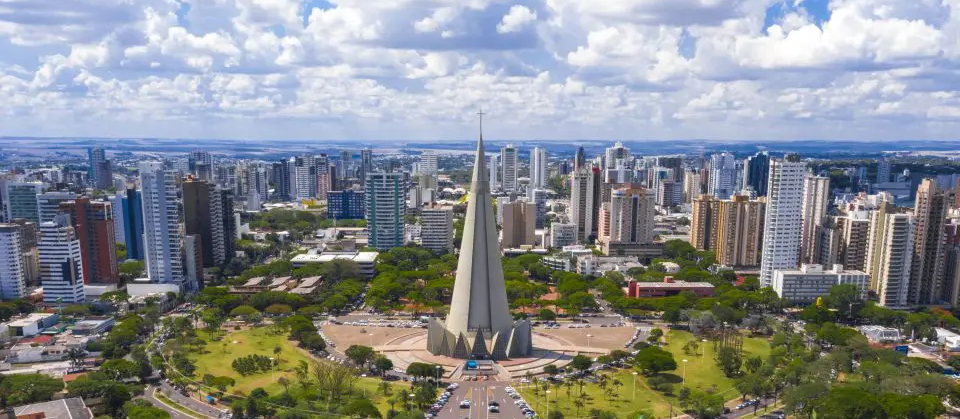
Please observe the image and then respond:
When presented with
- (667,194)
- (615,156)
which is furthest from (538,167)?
(667,194)

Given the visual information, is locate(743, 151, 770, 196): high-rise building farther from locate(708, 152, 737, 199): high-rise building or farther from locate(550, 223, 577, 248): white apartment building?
locate(550, 223, 577, 248): white apartment building

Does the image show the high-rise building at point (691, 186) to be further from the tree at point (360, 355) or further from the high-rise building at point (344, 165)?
the tree at point (360, 355)

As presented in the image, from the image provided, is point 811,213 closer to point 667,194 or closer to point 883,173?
point 667,194

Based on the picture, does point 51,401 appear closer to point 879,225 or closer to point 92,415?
point 92,415

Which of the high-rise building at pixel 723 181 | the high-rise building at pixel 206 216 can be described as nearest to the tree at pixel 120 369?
the high-rise building at pixel 206 216

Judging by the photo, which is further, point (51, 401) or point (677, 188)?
point (677, 188)

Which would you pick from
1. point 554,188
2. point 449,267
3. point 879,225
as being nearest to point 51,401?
point 449,267

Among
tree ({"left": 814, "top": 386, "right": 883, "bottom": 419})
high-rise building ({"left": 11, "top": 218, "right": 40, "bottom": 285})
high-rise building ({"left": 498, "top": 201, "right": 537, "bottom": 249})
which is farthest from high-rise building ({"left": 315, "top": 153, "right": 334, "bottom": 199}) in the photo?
tree ({"left": 814, "top": 386, "right": 883, "bottom": 419})
